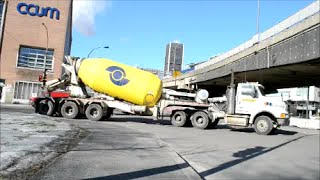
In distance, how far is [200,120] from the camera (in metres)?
22.2

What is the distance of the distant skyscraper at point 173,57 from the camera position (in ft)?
316

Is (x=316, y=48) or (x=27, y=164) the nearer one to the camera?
(x=27, y=164)

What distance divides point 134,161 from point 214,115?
44.8ft

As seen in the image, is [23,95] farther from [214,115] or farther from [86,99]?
[214,115]

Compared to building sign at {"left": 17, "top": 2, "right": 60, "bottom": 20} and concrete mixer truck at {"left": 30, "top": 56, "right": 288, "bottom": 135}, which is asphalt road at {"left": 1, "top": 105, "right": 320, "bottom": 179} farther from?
A: building sign at {"left": 17, "top": 2, "right": 60, "bottom": 20}

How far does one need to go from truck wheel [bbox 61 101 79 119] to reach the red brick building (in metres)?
29.0

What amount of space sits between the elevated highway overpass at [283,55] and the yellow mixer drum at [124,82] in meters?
5.37

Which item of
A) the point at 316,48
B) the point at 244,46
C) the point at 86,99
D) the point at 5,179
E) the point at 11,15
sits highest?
the point at 11,15

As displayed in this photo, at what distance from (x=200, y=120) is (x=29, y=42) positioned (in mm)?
36959

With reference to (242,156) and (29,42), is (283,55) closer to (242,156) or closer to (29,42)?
(242,156)

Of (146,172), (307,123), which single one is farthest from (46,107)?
(307,123)

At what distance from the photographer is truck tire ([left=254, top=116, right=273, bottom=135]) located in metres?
19.7

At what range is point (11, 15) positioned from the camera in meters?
52.5

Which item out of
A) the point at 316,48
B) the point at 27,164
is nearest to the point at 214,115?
the point at 316,48
